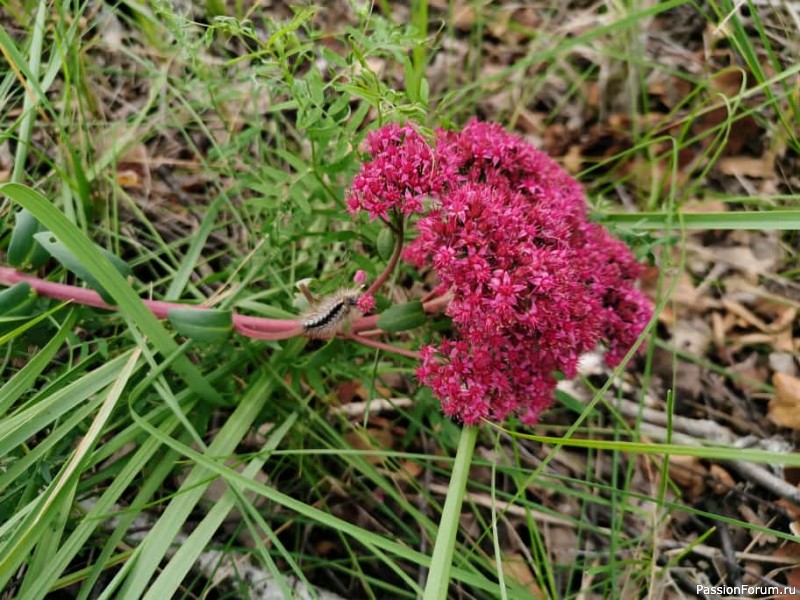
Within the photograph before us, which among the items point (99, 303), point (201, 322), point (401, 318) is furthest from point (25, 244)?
point (401, 318)

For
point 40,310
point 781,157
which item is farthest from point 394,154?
point 781,157

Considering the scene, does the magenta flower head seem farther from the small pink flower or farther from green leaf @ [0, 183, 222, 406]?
green leaf @ [0, 183, 222, 406]

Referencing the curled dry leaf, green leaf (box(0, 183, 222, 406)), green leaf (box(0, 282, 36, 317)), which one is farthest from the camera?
the curled dry leaf

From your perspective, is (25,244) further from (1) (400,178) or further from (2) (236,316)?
(1) (400,178)

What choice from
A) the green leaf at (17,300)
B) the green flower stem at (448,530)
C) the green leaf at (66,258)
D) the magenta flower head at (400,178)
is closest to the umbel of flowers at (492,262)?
the magenta flower head at (400,178)

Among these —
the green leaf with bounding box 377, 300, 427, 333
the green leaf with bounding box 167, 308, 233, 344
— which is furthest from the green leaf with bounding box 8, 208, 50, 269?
the green leaf with bounding box 377, 300, 427, 333

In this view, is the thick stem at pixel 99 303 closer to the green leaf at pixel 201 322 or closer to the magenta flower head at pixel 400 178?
the green leaf at pixel 201 322
